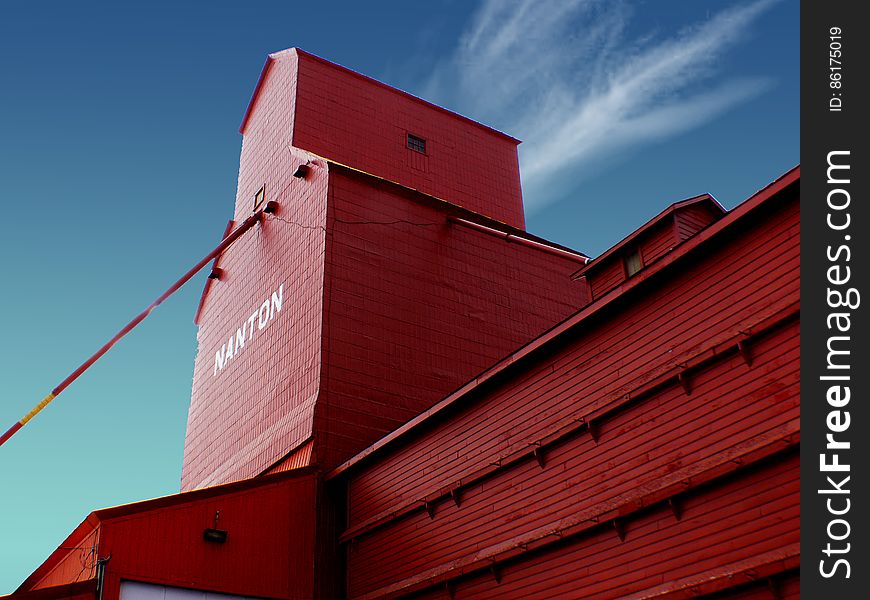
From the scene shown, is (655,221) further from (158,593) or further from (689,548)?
(158,593)

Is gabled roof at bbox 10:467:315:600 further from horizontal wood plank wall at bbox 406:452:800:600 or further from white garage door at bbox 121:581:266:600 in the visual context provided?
horizontal wood plank wall at bbox 406:452:800:600

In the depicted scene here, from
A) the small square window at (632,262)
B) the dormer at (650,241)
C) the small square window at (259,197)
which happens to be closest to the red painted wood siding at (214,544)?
the dormer at (650,241)

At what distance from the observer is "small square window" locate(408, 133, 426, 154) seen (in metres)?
32.8

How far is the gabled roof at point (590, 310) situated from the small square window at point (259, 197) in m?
12.2

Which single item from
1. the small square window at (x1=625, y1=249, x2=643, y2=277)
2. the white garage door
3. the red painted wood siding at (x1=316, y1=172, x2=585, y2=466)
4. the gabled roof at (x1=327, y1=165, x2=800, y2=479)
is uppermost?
the red painted wood siding at (x1=316, y1=172, x2=585, y2=466)

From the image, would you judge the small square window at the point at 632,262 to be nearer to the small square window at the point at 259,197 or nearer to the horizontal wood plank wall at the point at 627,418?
the horizontal wood plank wall at the point at 627,418

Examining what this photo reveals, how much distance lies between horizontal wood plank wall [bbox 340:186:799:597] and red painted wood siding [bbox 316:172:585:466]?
12.8ft

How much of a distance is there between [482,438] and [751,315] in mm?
7060

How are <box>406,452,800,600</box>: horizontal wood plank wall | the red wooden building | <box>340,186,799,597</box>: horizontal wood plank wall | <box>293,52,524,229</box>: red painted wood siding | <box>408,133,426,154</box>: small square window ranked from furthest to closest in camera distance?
<box>408,133,426,154</box>: small square window, <box>293,52,524,229</box>: red painted wood siding, the red wooden building, <box>340,186,799,597</box>: horizontal wood plank wall, <box>406,452,800,600</box>: horizontal wood plank wall

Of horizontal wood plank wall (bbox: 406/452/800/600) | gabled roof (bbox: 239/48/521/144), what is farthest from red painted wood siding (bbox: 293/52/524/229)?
horizontal wood plank wall (bbox: 406/452/800/600)

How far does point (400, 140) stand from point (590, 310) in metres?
17.6

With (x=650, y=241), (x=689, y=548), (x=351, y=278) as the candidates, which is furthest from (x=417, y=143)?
(x=689, y=548)

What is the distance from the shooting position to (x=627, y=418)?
15.4 m

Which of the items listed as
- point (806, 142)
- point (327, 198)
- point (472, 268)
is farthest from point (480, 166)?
point (806, 142)
